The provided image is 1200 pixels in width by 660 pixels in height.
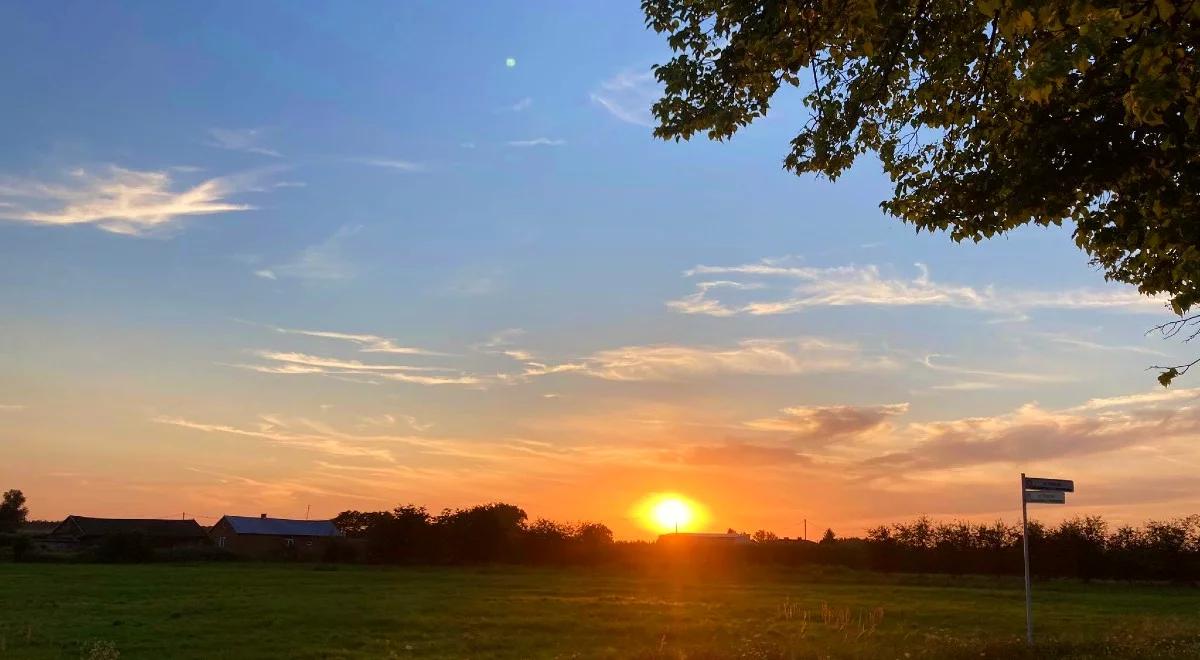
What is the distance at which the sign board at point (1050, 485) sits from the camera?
2027cm

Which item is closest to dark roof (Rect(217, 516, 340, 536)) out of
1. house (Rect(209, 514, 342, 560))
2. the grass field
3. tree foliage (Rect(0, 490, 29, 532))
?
house (Rect(209, 514, 342, 560))

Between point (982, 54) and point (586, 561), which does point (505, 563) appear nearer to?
point (586, 561)

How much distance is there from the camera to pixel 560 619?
3109cm

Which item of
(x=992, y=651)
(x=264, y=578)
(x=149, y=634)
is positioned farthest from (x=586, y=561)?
(x=992, y=651)

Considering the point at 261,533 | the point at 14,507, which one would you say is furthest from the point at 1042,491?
the point at 14,507

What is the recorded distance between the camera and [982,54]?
12.0 metres

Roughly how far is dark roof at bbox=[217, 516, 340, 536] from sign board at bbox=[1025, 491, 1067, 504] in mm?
127989

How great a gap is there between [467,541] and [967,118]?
7983 centimetres

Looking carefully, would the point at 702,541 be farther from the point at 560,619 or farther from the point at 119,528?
the point at 119,528

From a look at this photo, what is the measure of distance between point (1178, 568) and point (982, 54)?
64.1m

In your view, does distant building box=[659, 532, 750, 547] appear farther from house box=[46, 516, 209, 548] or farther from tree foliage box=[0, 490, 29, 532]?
tree foliage box=[0, 490, 29, 532]

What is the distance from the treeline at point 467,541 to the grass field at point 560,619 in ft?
90.0

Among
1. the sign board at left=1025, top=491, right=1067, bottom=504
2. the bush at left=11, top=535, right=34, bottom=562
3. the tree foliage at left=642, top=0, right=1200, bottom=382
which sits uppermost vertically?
the tree foliage at left=642, top=0, right=1200, bottom=382

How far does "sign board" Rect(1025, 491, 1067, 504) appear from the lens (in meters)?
20.2
